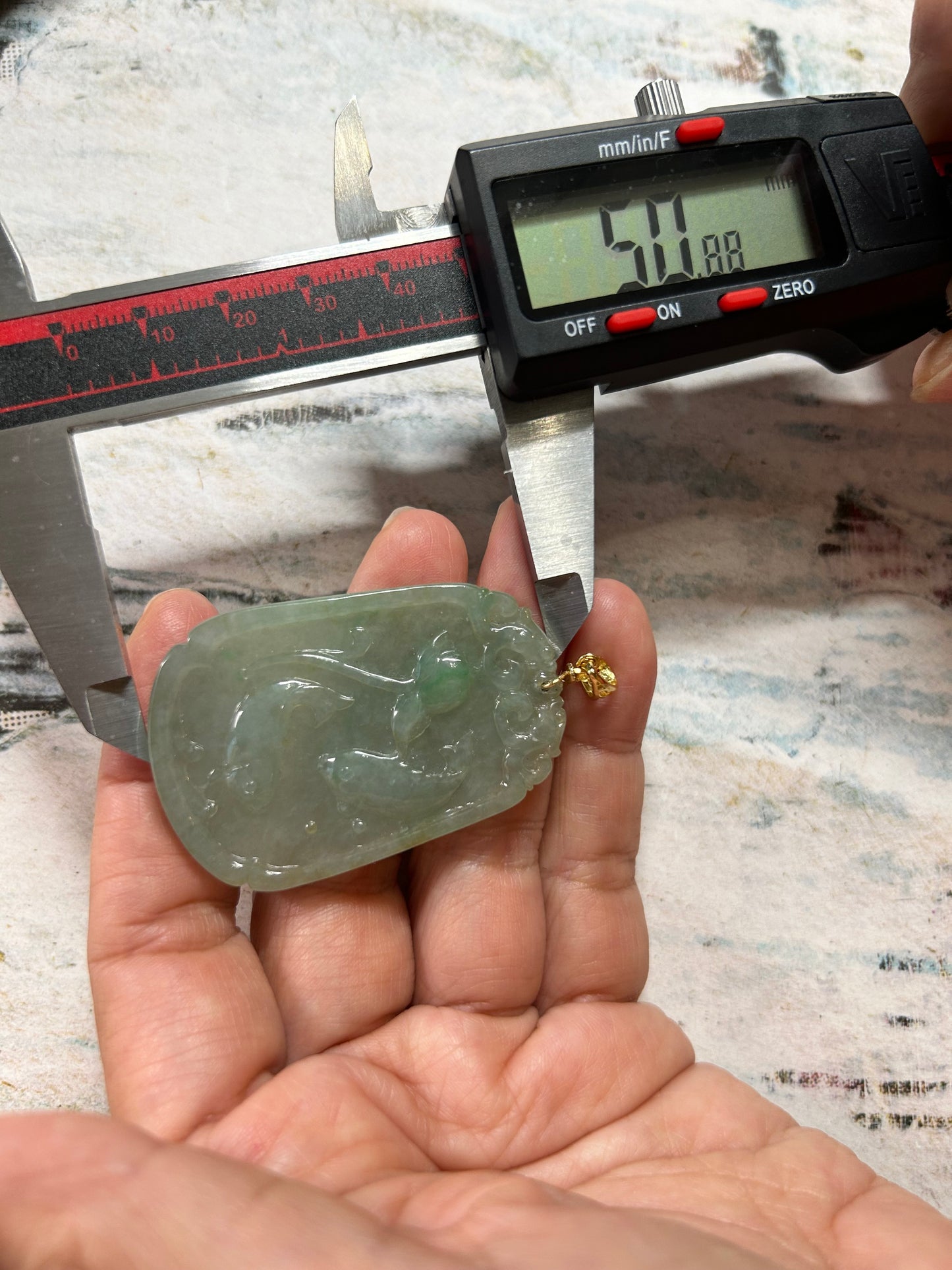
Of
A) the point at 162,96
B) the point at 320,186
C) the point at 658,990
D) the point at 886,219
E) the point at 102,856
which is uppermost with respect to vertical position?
the point at 162,96

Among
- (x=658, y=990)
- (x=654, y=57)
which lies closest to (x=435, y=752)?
(x=658, y=990)

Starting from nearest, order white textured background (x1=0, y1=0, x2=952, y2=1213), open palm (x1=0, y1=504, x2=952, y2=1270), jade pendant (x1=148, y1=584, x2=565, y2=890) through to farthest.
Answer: open palm (x1=0, y1=504, x2=952, y2=1270)
jade pendant (x1=148, y1=584, x2=565, y2=890)
white textured background (x1=0, y1=0, x2=952, y2=1213)

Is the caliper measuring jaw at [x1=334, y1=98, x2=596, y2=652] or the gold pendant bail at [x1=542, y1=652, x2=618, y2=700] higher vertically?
the caliper measuring jaw at [x1=334, y1=98, x2=596, y2=652]

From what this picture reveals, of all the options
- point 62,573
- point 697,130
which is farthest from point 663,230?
point 62,573

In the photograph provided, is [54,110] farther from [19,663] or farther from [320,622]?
[320,622]

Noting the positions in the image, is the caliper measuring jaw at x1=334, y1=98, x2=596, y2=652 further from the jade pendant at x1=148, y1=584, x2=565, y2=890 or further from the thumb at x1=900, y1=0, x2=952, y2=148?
the thumb at x1=900, y1=0, x2=952, y2=148

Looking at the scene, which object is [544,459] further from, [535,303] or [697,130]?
[697,130]

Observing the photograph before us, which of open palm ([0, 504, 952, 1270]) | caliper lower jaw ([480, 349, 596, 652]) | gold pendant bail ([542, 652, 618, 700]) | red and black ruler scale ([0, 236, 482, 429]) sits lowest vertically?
open palm ([0, 504, 952, 1270])

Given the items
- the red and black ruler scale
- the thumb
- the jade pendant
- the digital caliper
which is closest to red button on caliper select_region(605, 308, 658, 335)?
the digital caliper
